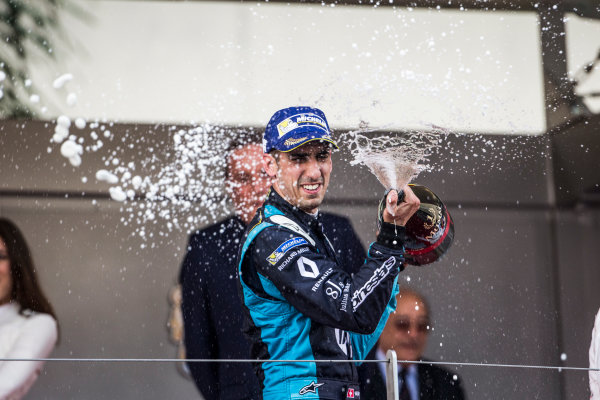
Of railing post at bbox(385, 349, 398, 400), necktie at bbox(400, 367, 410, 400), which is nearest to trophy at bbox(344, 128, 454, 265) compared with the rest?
railing post at bbox(385, 349, 398, 400)

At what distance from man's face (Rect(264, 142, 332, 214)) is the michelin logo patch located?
0.62 ft

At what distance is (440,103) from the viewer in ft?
9.09

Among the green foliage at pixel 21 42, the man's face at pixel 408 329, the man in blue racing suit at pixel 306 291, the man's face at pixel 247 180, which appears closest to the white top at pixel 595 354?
the man's face at pixel 408 329

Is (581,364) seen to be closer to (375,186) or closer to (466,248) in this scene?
(466,248)

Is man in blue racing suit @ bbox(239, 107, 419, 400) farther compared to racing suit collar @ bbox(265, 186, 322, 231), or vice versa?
racing suit collar @ bbox(265, 186, 322, 231)

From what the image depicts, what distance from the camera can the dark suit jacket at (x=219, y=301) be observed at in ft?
8.25

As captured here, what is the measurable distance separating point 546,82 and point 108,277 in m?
1.67

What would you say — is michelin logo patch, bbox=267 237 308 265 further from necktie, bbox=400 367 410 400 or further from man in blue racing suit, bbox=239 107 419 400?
necktie, bbox=400 367 410 400

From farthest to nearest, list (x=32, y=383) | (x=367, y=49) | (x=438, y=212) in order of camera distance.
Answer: (x=367, y=49)
(x=32, y=383)
(x=438, y=212)

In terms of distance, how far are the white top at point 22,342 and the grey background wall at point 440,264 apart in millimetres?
41

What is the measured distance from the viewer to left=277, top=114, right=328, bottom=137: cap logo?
6.19ft

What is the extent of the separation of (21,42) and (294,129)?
131cm

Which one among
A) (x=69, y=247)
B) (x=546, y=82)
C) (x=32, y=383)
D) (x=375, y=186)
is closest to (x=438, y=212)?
(x=375, y=186)

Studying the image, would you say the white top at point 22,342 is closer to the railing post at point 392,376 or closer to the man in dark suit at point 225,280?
the man in dark suit at point 225,280
